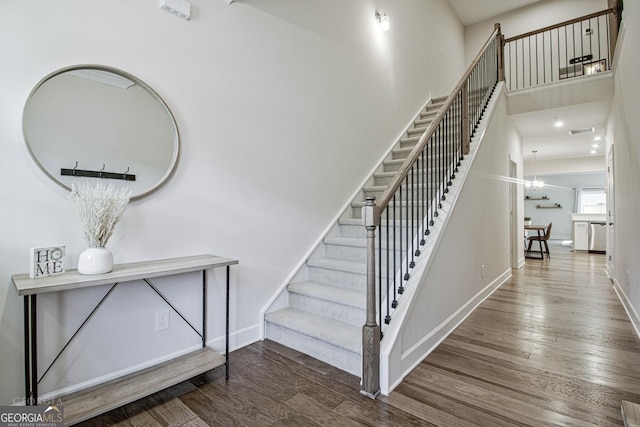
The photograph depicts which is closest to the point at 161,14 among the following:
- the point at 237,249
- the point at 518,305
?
the point at 237,249

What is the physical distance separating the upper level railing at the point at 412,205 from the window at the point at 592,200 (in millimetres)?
9606

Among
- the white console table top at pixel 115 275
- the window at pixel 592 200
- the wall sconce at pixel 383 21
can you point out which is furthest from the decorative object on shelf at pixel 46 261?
the window at pixel 592 200

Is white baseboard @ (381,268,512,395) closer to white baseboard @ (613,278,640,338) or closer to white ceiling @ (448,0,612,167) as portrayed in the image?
white baseboard @ (613,278,640,338)

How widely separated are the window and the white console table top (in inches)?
541

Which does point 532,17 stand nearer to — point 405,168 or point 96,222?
point 405,168

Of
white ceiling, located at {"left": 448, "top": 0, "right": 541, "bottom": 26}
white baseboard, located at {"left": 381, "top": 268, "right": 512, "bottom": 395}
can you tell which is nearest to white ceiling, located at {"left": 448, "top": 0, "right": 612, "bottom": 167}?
white ceiling, located at {"left": 448, "top": 0, "right": 541, "bottom": 26}

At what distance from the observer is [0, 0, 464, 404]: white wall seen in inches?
62.0

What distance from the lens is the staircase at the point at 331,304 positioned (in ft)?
7.27

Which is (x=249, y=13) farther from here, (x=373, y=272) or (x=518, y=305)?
(x=518, y=305)

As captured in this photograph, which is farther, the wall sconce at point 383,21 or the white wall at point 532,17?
the white wall at point 532,17

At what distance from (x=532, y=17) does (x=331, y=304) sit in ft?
25.3

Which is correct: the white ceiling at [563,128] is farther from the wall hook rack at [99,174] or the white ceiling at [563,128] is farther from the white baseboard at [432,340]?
the wall hook rack at [99,174]

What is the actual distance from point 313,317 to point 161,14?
2.37 metres

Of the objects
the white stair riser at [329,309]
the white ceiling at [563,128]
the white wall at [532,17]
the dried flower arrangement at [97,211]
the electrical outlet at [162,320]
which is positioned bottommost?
the white stair riser at [329,309]
